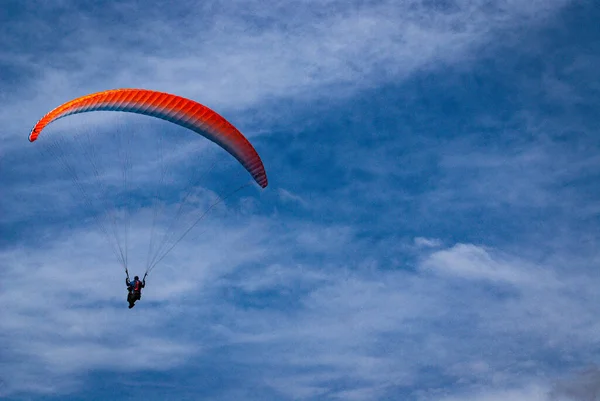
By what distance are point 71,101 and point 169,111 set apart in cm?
589

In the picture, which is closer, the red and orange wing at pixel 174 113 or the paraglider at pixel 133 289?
the red and orange wing at pixel 174 113

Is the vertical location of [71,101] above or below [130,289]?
above

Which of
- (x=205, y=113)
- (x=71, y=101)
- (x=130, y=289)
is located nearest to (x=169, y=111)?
(x=205, y=113)

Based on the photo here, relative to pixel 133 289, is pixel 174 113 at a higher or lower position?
higher

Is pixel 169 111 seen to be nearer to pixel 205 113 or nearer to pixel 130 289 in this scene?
pixel 205 113

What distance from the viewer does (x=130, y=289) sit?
172 ft

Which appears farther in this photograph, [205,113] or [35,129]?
[205,113]

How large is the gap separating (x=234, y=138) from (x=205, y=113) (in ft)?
7.36

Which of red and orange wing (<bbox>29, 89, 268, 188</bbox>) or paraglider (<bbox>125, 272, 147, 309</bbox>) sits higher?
red and orange wing (<bbox>29, 89, 268, 188</bbox>)

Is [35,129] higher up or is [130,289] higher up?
[35,129]

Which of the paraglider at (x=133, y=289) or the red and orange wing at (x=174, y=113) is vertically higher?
the red and orange wing at (x=174, y=113)

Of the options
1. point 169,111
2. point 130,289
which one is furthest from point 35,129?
point 130,289

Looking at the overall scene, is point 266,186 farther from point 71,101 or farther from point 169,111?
point 71,101

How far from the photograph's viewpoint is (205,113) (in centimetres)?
5125
